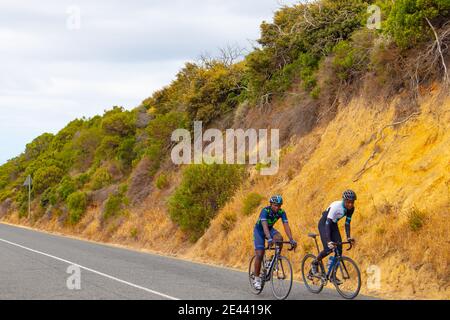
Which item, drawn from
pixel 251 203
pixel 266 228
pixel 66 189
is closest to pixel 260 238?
pixel 266 228

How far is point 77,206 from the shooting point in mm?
36125

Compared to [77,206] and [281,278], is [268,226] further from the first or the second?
[77,206]

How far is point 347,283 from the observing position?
33.5 feet

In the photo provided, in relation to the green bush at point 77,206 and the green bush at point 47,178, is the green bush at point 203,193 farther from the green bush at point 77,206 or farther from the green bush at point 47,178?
the green bush at point 47,178

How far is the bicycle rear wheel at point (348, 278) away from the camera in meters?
9.63

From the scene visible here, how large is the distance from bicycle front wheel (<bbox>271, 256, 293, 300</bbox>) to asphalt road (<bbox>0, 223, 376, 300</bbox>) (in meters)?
0.21

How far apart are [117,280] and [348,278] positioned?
5.38m

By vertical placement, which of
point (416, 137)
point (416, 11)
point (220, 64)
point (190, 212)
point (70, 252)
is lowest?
point (70, 252)

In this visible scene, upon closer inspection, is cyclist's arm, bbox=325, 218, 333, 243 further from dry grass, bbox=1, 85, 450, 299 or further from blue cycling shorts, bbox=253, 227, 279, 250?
dry grass, bbox=1, 85, 450, 299

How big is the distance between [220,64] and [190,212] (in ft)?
41.1

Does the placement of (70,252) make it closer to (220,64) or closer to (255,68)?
(255,68)

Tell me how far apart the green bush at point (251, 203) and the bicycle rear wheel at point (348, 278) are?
838cm

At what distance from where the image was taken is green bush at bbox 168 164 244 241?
2091 centimetres
